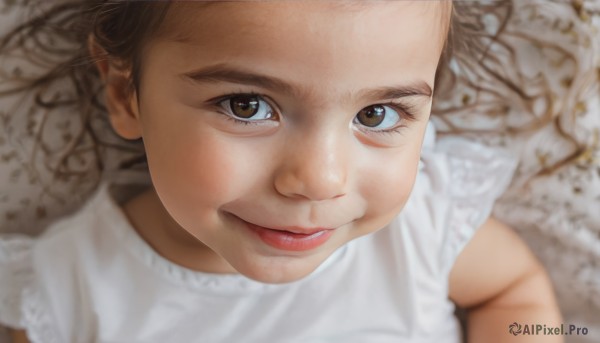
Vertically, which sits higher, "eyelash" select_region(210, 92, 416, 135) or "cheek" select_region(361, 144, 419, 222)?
"eyelash" select_region(210, 92, 416, 135)

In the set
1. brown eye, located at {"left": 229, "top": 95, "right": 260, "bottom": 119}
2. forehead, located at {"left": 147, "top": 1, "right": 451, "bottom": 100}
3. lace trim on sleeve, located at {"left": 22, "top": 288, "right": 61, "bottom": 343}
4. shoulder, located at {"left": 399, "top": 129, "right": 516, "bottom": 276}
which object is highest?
forehead, located at {"left": 147, "top": 1, "right": 451, "bottom": 100}

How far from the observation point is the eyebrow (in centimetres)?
70

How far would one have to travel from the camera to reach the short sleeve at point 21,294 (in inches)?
41.0

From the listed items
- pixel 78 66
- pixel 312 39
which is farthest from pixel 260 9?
pixel 78 66

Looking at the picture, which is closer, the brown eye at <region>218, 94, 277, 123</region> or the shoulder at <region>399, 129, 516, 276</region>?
the brown eye at <region>218, 94, 277, 123</region>

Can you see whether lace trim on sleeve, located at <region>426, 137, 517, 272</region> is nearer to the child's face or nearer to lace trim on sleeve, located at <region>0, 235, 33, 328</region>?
the child's face

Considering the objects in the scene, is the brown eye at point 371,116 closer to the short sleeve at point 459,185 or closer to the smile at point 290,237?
the smile at point 290,237

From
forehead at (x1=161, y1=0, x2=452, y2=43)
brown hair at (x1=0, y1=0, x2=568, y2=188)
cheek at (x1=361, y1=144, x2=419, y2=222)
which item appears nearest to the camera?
forehead at (x1=161, y1=0, x2=452, y2=43)

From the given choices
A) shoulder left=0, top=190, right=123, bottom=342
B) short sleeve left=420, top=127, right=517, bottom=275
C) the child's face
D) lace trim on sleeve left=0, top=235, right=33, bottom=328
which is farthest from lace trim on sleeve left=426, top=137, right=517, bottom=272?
lace trim on sleeve left=0, top=235, right=33, bottom=328

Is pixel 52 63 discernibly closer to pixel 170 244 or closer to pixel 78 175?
pixel 78 175

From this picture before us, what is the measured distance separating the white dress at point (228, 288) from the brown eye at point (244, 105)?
34cm

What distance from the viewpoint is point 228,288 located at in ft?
3.37

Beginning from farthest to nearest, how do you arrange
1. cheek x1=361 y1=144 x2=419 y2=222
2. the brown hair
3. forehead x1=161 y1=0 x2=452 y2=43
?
the brown hair
cheek x1=361 y1=144 x2=419 y2=222
forehead x1=161 y1=0 x2=452 y2=43

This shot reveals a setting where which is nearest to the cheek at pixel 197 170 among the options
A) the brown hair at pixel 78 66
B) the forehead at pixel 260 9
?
the forehead at pixel 260 9
